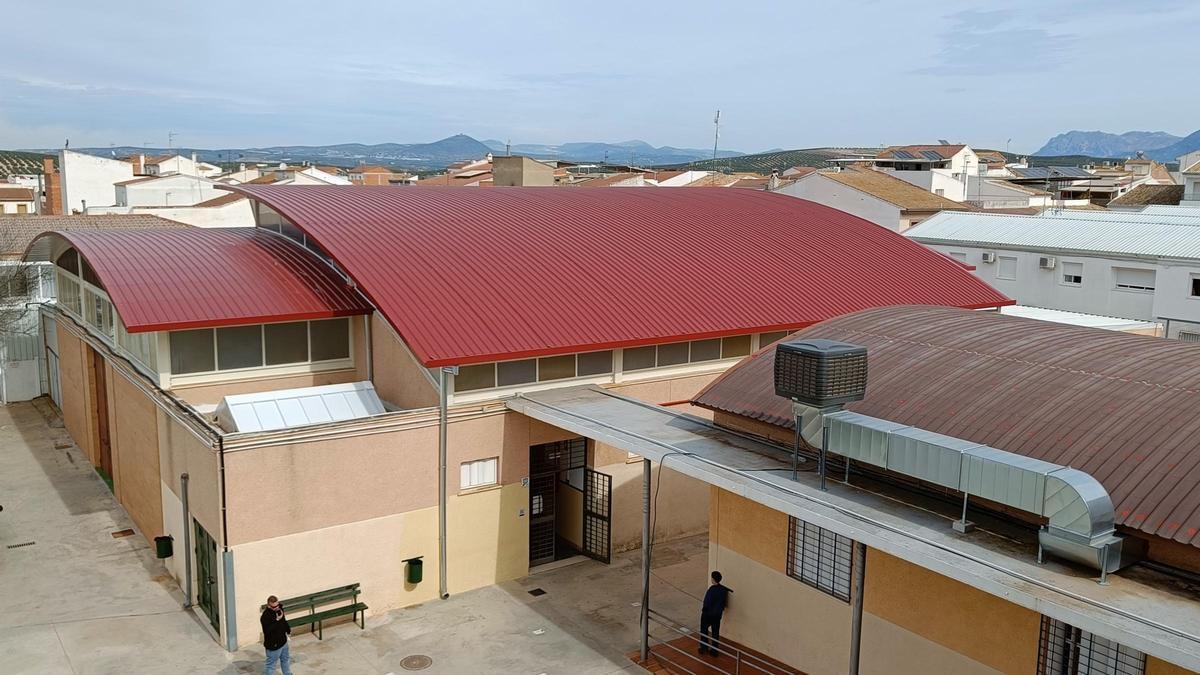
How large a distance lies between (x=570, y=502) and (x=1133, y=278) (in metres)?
29.9

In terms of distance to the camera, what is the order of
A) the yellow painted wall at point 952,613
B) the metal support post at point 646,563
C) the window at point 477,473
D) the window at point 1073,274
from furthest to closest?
the window at point 1073,274 < the window at point 477,473 < the metal support post at point 646,563 < the yellow painted wall at point 952,613

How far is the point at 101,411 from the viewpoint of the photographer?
2694 centimetres

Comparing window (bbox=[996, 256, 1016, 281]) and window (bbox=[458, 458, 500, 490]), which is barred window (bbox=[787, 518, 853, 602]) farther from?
window (bbox=[996, 256, 1016, 281])

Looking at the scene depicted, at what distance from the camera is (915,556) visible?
11.7m

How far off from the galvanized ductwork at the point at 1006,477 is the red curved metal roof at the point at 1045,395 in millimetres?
793

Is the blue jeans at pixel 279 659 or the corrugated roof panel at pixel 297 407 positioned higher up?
the corrugated roof panel at pixel 297 407

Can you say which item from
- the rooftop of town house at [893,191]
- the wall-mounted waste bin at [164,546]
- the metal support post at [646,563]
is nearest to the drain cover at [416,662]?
the metal support post at [646,563]

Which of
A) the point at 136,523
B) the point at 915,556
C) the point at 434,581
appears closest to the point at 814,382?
the point at 915,556

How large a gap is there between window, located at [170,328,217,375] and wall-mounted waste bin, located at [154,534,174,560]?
352 centimetres

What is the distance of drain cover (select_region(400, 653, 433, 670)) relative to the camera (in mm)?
16344

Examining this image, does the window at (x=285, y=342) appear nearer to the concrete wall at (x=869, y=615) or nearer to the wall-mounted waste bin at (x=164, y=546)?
the wall-mounted waste bin at (x=164, y=546)

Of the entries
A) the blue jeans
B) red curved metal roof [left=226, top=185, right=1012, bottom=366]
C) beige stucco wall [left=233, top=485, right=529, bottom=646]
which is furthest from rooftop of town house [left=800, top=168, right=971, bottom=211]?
the blue jeans

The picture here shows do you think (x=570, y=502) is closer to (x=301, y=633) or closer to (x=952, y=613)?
(x=301, y=633)

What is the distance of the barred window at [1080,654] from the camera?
37.3ft
